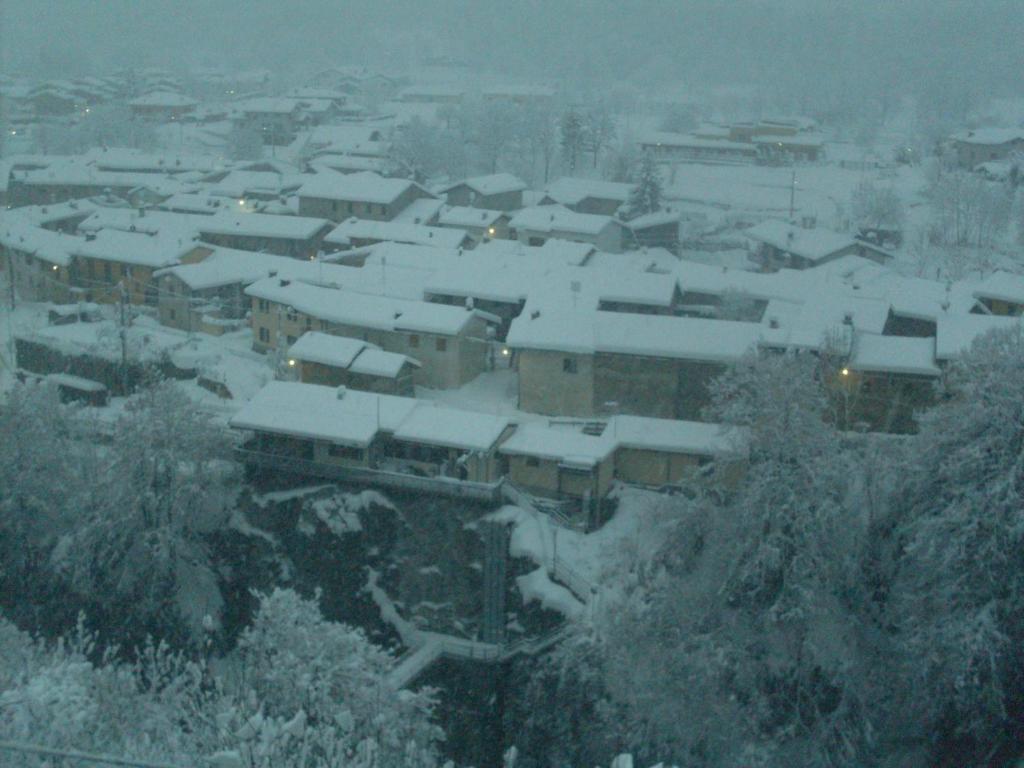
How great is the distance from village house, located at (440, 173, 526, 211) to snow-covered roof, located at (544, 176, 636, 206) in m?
0.72

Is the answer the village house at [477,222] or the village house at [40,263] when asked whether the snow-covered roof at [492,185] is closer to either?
the village house at [477,222]

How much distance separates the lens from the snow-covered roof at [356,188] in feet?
64.7

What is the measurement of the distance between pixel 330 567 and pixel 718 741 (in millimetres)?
4236

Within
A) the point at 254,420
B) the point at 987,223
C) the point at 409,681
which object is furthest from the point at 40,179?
the point at 987,223

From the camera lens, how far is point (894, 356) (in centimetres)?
1060

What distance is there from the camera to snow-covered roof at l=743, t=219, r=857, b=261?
57.7 ft

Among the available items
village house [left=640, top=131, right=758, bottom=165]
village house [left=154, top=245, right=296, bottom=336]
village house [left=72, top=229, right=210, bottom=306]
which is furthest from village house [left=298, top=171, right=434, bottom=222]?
village house [left=640, top=131, right=758, bottom=165]

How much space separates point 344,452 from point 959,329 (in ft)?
21.5

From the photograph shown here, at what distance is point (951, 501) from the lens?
747cm

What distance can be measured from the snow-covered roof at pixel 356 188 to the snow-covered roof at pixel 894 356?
11.1 m

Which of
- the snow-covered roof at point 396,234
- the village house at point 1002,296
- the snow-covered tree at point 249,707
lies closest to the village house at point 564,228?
the snow-covered roof at point 396,234

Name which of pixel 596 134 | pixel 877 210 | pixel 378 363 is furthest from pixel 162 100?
pixel 378 363

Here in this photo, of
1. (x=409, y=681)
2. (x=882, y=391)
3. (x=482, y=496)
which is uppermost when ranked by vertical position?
(x=882, y=391)

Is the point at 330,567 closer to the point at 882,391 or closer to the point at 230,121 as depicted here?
the point at 882,391
